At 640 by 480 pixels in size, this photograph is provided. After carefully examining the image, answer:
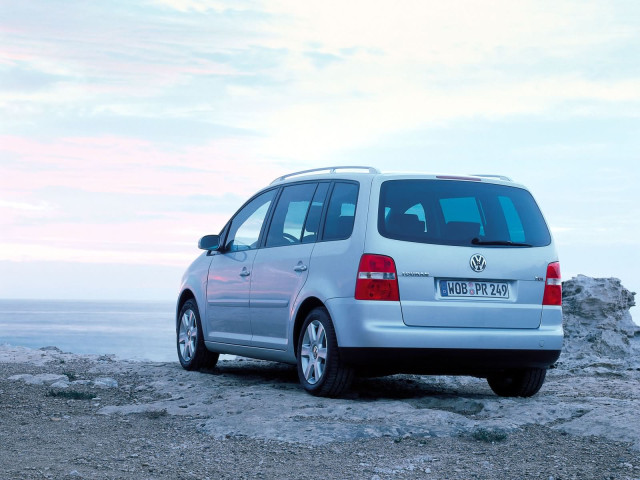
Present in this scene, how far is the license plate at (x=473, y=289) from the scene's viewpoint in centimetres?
718

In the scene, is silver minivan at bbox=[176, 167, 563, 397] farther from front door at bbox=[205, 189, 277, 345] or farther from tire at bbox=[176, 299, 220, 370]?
tire at bbox=[176, 299, 220, 370]

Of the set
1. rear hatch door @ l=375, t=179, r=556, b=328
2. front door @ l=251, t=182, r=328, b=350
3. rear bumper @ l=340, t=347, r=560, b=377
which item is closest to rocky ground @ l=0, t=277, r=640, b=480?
rear bumper @ l=340, t=347, r=560, b=377

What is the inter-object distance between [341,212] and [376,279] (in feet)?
2.62

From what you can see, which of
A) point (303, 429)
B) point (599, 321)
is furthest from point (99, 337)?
point (303, 429)

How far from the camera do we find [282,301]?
8.11 m

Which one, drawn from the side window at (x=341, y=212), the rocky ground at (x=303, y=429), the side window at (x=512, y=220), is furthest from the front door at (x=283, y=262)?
the side window at (x=512, y=220)

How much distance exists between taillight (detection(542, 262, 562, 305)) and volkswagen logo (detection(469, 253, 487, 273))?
68cm

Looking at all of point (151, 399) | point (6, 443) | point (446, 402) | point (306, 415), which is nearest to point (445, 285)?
point (446, 402)

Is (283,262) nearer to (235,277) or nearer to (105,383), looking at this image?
(235,277)

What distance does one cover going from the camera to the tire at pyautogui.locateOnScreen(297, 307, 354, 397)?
23.8ft

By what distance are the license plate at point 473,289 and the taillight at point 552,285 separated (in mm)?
421

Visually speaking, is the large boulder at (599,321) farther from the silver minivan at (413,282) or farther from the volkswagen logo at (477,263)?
the volkswagen logo at (477,263)

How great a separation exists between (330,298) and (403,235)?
764 millimetres

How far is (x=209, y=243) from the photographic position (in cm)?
956
